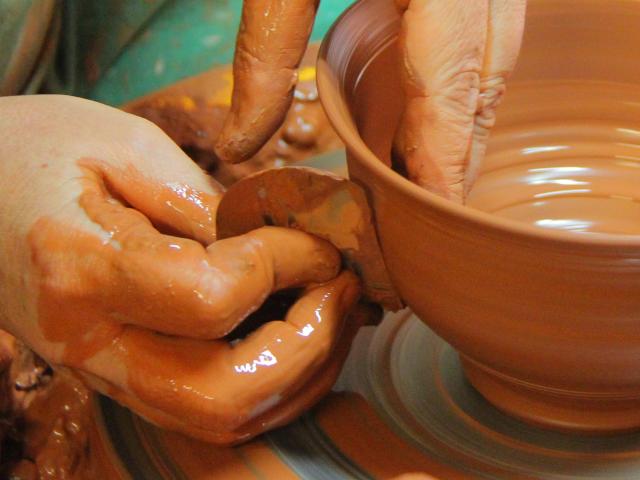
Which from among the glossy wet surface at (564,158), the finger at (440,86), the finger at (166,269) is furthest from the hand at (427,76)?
the glossy wet surface at (564,158)

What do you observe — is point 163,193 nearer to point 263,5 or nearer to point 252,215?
point 252,215

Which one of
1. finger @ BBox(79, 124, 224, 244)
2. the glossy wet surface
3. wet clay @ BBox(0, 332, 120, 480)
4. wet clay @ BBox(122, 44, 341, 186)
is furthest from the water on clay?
wet clay @ BBox(0, 332, 120, 480)

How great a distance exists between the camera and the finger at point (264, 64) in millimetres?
971

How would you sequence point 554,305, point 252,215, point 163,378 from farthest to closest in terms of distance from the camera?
1. point 252,215
2. point 163,378
3. point 554,305

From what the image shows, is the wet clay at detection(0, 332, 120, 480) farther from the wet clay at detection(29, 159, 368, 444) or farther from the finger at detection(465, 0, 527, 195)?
the finger at detection(465, 0, 527, 195)

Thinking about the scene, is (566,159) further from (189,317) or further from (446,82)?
(189,317)

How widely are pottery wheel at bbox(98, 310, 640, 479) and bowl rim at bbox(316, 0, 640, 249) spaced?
0.26 metres

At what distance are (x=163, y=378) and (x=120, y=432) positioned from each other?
0.46 ft

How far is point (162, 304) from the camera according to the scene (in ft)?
2.65

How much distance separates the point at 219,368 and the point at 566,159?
716mm

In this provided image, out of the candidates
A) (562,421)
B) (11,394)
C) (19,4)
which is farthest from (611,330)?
(19,4)

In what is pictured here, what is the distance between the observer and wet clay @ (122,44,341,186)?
1.36 m

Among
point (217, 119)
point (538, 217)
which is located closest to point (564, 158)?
point (538, 217)

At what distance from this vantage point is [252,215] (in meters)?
0.95
